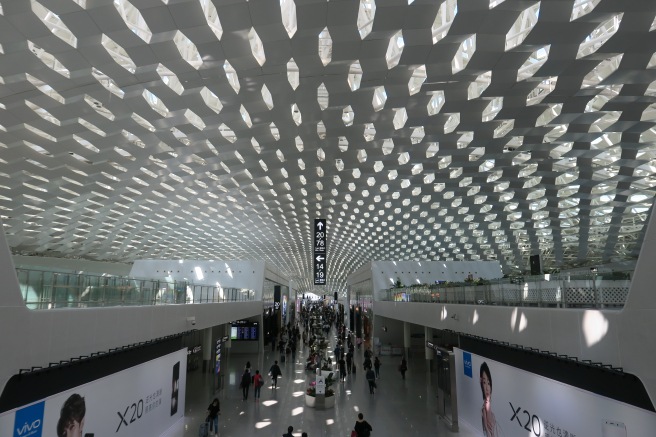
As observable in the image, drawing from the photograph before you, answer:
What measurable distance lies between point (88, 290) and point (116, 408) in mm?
2786

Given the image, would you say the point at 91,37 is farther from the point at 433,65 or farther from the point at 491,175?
the point at 491,175

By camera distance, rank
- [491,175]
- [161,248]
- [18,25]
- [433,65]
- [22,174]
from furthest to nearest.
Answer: [161,248] < [491,175] < [22,174] < [433,65] < [18,25]

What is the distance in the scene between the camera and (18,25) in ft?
27.5

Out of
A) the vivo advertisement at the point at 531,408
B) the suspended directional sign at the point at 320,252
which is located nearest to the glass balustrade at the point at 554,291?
the vivo advertisement at the point at 531,408

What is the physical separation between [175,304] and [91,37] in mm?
7213

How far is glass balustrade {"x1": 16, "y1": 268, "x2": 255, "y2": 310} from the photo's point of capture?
19.9 ft

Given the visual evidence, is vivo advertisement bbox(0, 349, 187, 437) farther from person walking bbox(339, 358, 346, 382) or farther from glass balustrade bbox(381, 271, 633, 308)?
glass balustrade bbox(381, 271, 633, 308)

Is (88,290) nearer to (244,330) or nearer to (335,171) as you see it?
(335,171)

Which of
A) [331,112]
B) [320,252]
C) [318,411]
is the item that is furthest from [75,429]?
[320,252]

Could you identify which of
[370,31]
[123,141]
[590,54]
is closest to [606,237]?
[590,54]

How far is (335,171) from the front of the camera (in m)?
19.6

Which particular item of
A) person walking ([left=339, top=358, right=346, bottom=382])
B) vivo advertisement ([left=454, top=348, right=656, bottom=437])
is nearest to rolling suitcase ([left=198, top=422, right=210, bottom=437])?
vivo advertisement ([left=454, top=348, right=656, bottom=437])

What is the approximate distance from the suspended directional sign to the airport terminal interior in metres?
2.09

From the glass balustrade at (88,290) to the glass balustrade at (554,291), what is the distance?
26.7ft
